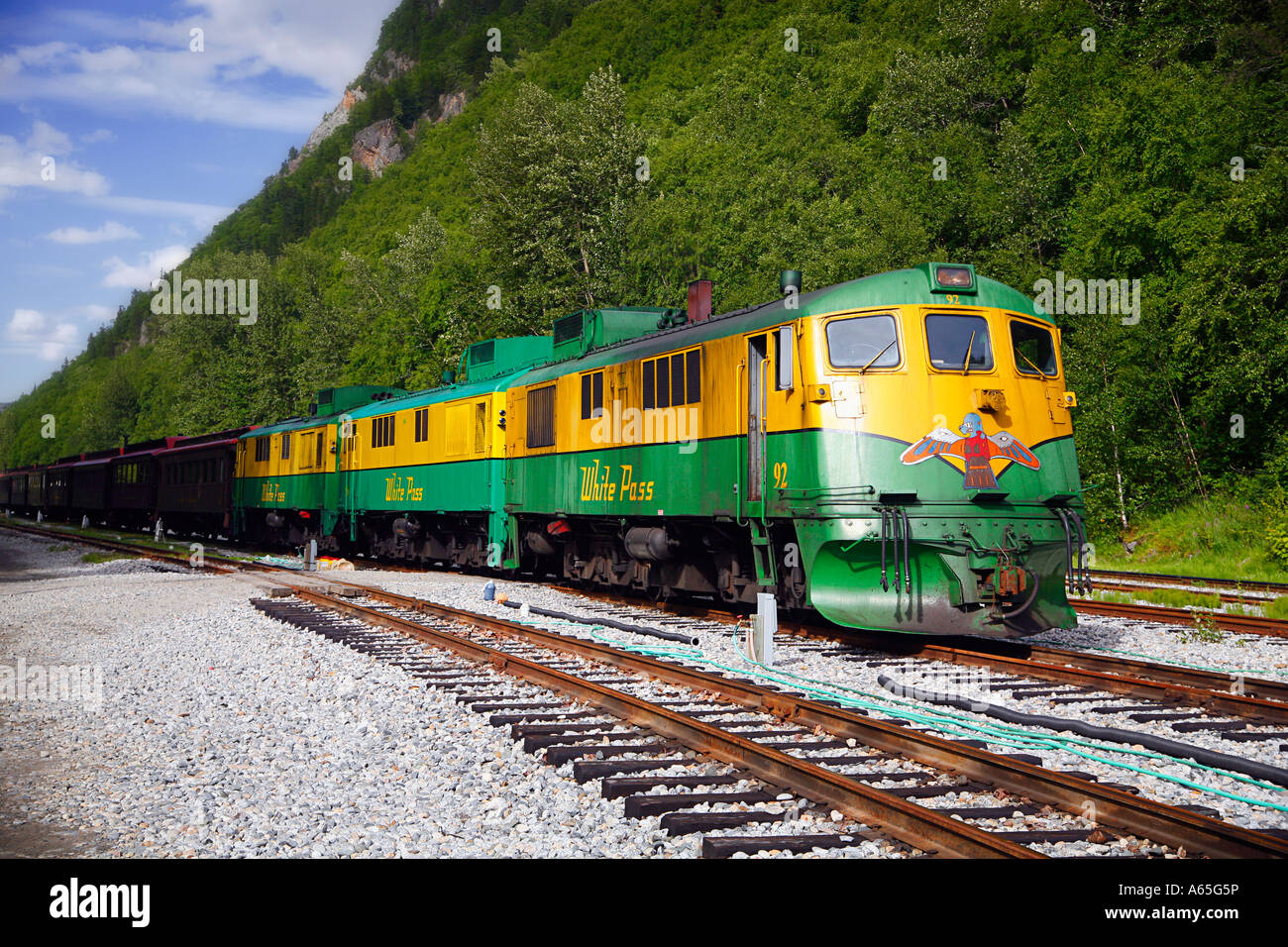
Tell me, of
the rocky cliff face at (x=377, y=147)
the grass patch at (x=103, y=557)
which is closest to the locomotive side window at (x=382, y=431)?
the grass patch at (x=103, y=557)

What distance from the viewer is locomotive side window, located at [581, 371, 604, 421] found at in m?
15.9

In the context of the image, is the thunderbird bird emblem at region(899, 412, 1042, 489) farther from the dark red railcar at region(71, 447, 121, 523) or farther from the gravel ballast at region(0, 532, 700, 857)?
the dark red railcar at region(71, 447, 121, 523)

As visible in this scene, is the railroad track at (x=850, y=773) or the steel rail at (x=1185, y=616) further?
the steel rail at (x=1185, y=616)

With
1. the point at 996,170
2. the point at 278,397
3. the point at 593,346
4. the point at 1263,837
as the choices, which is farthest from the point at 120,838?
the point at 278,397

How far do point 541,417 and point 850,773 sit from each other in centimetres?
1280

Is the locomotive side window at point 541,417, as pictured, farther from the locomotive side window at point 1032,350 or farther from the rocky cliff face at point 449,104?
the rocky cliff face at point 449,104

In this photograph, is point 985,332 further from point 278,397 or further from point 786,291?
point 278,397

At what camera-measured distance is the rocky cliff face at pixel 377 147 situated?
15600 cm

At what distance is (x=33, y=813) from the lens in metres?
5.70

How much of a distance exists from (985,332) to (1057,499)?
195 centimetres

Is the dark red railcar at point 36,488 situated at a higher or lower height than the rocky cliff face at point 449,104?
lower

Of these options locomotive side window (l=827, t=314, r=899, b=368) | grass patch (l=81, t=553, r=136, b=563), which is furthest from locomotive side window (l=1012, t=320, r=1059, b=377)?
grass patch (l=81, t=553, r=136, b=563)

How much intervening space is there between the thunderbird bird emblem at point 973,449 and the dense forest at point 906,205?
14.7 meters

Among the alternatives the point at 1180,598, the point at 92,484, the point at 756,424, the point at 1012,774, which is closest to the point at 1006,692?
the point at 1012,774
